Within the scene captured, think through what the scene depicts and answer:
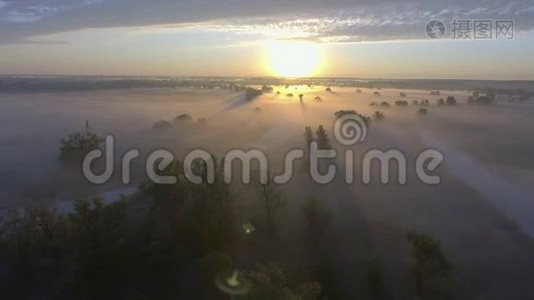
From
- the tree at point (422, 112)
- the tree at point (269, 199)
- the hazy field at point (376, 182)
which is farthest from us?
the tree at point (422, 112)

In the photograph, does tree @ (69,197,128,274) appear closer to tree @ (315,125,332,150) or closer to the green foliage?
the green foliage

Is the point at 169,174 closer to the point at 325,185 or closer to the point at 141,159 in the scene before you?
the point at 325,185

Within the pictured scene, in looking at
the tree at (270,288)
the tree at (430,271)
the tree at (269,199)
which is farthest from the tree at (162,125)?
the tree at (270,288)

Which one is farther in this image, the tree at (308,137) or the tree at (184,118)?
the tree at (184,118)

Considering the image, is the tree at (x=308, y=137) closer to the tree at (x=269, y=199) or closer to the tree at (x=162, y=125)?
the tree at (x=269, y=199)

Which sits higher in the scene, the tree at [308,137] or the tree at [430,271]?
the tree at [308,137]

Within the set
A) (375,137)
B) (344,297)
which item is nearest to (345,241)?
(344,297)
